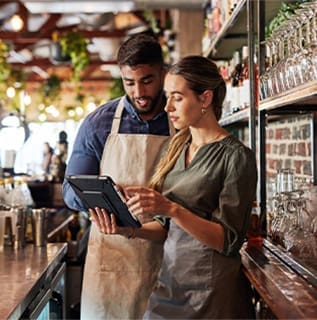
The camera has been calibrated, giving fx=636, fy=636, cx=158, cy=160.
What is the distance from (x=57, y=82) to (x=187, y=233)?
1134cm

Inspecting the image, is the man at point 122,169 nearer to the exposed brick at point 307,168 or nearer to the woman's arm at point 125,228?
the woman's arm at point 125,228

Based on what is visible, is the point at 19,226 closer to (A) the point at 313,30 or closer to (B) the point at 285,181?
(B) the point at 285,181

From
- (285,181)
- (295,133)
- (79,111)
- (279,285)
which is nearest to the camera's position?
(279,285)

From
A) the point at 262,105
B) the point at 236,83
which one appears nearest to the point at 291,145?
the point at 236,83

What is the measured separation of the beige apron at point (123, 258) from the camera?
103 inches

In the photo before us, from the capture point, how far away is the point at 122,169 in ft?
8.74

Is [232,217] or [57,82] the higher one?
[57,82]

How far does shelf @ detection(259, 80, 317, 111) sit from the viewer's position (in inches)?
75.9

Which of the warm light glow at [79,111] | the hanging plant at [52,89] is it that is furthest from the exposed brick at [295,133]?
the warm light glow at [79,111]

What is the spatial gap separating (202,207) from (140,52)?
0.75 metres

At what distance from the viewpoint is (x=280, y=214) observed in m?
2.46

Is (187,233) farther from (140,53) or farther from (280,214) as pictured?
(140,53)

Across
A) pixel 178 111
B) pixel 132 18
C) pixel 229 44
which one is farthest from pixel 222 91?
pixel 132 18

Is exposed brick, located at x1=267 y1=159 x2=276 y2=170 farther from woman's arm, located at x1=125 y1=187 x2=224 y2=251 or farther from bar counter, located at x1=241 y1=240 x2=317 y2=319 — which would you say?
woman's arm, located at x1=125 y1=187 x2=224 y2=251
